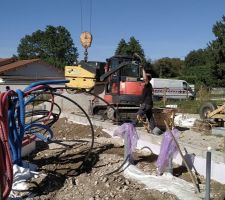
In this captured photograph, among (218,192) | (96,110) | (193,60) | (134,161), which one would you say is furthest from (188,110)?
(193,60)

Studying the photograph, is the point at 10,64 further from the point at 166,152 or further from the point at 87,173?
the point at 166,152

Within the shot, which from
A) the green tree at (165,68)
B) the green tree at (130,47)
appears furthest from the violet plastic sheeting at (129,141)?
the green tree at (165,68)

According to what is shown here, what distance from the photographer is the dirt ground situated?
5.83 meters

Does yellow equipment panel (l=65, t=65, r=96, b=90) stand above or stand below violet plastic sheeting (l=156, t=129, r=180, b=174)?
above

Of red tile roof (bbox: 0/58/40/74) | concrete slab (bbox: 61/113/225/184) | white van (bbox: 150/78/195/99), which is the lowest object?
concrete slab (bbox: 61/113/225/184)

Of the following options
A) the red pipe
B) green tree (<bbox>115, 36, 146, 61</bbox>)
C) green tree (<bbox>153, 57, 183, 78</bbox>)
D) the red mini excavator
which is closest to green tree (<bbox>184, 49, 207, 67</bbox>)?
green tree (<bbox>153, 57, 183, 78</bbox>)

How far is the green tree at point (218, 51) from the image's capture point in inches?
1425

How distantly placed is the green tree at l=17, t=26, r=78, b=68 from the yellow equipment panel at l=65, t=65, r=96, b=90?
62.3 meters

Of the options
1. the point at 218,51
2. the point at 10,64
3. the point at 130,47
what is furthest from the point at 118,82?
the point at 130,47

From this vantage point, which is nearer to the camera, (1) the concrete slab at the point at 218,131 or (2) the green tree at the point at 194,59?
(1) the concrete slab at the point at 218,131

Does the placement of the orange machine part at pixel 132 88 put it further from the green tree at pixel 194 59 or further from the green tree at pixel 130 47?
the green tree at pixel 194 59

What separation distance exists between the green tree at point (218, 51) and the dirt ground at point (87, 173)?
93.5ft

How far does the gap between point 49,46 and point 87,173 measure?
230ft

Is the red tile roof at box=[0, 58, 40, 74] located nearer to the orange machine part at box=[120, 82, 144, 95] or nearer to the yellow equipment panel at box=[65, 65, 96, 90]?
the yellow equipment panel at box=[65, 65, 96, 90]
